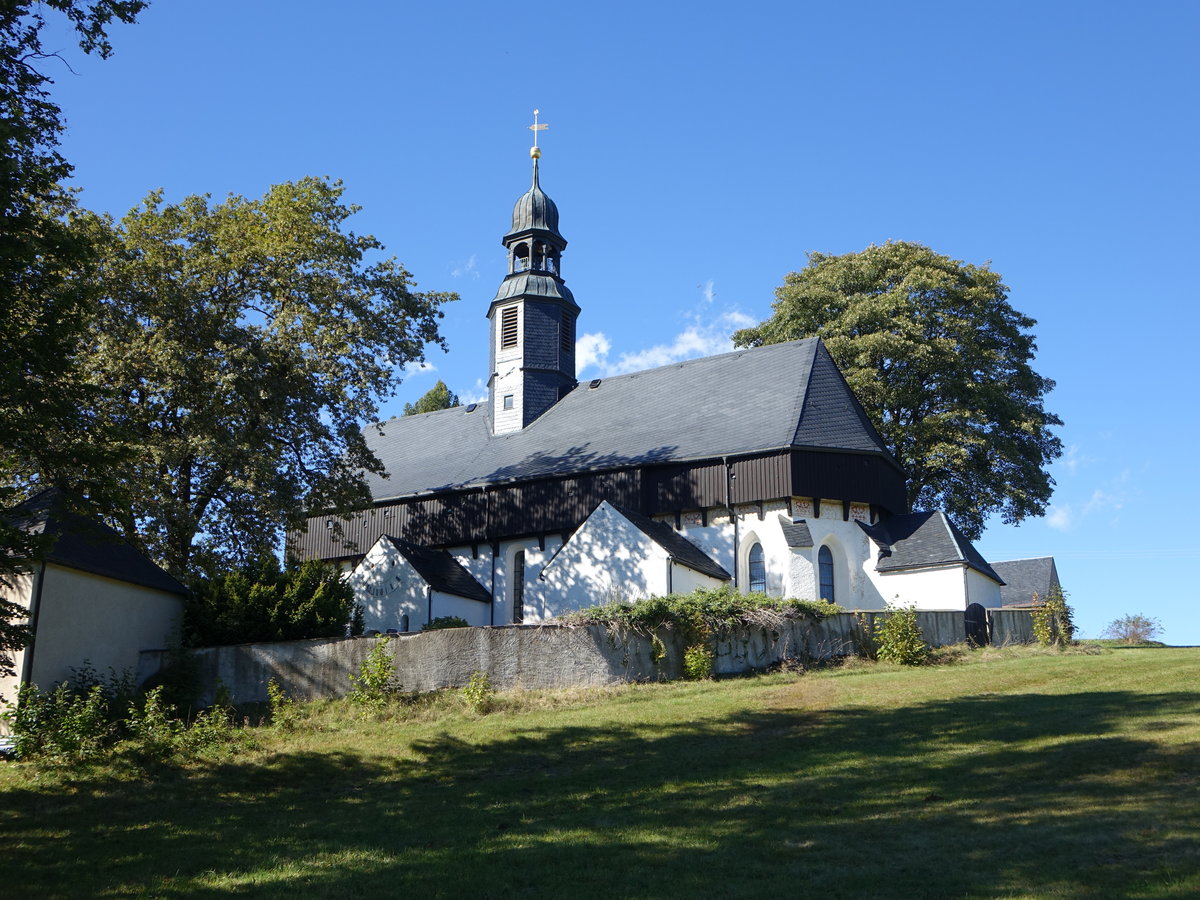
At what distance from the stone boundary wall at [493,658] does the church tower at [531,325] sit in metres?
15.6

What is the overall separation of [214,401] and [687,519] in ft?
42.2

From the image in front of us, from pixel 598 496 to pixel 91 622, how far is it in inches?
548

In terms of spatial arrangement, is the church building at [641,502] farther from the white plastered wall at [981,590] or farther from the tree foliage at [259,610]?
the tree foliage at [259,610]

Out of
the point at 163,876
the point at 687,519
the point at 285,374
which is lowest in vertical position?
the point at 163,876

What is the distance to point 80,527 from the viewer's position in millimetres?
15609

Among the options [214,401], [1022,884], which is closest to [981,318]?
[214,401]

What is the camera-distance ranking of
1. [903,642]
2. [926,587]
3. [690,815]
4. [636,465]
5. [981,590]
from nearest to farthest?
[690,815] < [903,642] < [926,587] < [981,590] < [636,465]

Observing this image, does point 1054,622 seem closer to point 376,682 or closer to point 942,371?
point 942,371

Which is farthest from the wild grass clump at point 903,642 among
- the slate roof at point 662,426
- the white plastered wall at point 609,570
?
the slate roof at point 662,426

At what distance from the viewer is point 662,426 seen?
3375 cm

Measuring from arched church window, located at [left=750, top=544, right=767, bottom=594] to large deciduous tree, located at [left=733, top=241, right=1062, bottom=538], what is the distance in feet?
25.4

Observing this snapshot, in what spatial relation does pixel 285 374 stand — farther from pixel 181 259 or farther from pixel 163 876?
pixel 163 876

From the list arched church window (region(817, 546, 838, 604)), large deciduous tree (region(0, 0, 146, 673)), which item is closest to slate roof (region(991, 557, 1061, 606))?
arched church window (region(817, 546, 838, 604))

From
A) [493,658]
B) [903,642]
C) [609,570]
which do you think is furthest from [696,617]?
[609,570]
